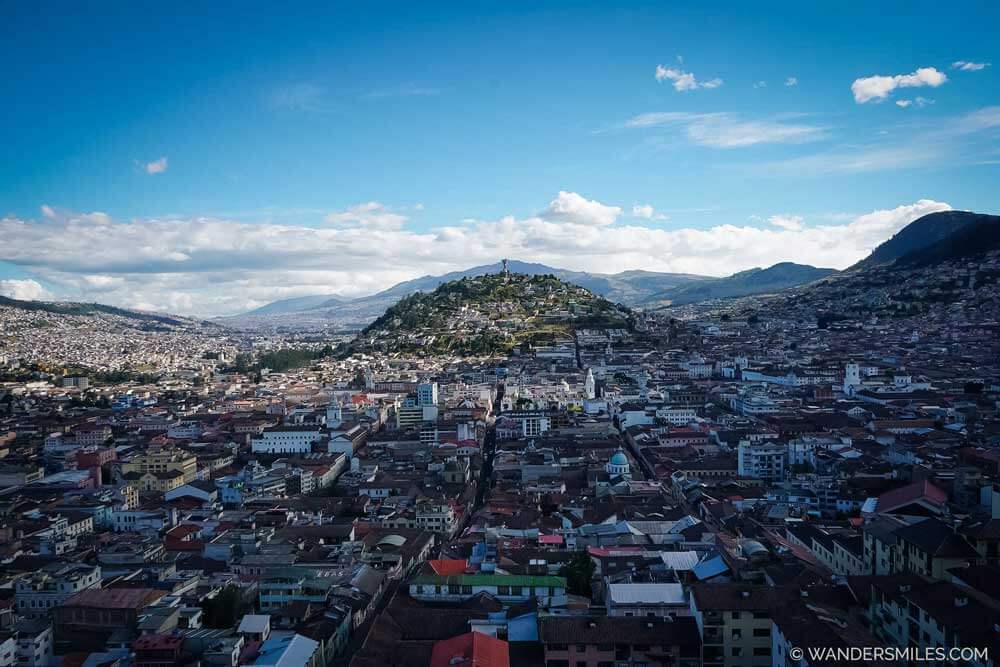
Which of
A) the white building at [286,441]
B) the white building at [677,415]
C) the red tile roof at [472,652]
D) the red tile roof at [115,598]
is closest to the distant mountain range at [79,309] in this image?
the white building at [286,441]

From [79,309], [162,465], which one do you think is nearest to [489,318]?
[162,465]

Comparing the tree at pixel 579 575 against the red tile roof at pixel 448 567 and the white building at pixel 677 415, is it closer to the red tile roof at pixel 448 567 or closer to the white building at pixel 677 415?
the red tile roof at pixel 448 567

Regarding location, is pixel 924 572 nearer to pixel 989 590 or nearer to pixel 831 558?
pixel 989 590

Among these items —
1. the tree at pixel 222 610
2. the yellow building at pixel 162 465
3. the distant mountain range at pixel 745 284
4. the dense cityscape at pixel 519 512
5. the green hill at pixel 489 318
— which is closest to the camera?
the dense cityscape at pixel 519 512

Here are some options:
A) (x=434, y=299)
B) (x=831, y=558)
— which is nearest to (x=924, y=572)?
(x=831, y=558)

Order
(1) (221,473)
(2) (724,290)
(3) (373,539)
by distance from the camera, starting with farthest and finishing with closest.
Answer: (2) (724,290) < (1) (221,473) < (3) (373,539)
